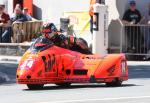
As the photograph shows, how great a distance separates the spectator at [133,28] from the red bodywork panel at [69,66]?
8.80 meters

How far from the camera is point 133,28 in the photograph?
25.1 m

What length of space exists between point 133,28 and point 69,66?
30.7 feet

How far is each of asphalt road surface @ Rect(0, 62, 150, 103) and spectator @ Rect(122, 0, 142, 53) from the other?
6072 millimetres

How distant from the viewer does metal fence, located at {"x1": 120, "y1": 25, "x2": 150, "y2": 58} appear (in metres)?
24.9

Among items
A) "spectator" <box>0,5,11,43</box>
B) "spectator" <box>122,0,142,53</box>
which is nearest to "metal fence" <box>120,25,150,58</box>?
"spectator" <box>122,0,142,53</box>

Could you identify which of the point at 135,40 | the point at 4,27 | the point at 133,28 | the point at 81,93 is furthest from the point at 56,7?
the point at 81,93

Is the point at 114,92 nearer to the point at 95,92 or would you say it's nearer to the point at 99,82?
the point at 95,92

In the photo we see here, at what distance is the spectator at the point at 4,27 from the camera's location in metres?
27.2

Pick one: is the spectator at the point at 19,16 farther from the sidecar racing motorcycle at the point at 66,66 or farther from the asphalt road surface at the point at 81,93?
the sidecar racing motorcycle at the point at 66,66

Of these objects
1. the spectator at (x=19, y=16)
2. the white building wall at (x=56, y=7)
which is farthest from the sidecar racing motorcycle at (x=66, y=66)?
the spectator at (x=19, y=16)

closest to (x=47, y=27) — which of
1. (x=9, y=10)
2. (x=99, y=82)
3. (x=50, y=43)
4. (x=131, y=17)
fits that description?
(x=50, y=43)

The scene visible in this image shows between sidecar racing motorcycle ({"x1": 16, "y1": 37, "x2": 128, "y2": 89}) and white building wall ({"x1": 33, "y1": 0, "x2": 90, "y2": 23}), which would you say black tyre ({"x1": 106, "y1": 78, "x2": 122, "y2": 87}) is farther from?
white building wall ({"x1": 33, "y1": 0, "x2": 90, "y2": 23})

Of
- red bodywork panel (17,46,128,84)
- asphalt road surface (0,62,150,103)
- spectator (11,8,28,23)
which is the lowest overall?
asphalt road surface (0,62,150,103)

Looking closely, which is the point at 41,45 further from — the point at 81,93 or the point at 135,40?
the point at 135,40
